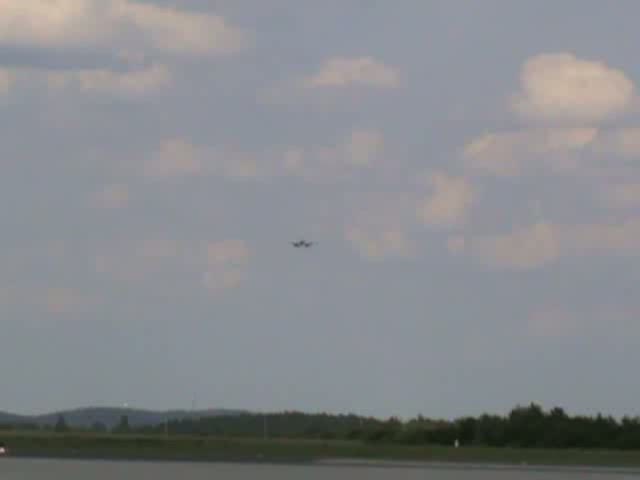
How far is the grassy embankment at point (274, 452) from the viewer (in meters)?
121

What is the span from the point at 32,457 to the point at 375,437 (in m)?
44.3

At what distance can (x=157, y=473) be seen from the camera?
301ft

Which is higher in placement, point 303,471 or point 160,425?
point 160,425

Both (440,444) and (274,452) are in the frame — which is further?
(440,444)

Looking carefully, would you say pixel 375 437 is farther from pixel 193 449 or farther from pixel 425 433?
pixel 193 449

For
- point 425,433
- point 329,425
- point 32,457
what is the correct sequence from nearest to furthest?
point 32,457, point 425,433, point 329,425

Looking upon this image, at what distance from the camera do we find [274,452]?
5202 inches

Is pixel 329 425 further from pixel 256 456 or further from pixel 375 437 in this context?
pixel 256 456

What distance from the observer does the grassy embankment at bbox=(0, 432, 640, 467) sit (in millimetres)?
121438

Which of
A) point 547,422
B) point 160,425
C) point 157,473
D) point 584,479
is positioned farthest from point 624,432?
point 160,425

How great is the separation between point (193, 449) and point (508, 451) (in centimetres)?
2552

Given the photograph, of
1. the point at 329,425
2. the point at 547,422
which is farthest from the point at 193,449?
the point at 329,425

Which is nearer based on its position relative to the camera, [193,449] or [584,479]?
[584,479]

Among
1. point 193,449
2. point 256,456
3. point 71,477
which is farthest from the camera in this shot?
point 193,449
